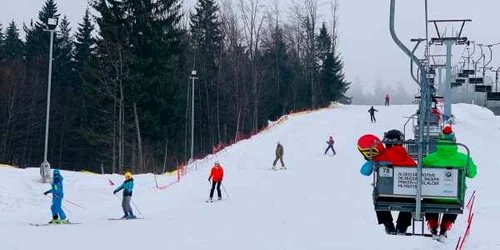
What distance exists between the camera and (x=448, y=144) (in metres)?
9.90

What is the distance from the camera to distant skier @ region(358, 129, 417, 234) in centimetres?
1026

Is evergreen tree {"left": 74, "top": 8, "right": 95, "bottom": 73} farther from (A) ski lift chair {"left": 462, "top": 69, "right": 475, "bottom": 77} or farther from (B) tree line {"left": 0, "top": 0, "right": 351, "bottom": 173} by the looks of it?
(A) ski lift chair {"left": 462, "top": 69, "right": 475, "bottom": 77}

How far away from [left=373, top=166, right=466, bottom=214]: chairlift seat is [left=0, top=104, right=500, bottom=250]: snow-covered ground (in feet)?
8.36

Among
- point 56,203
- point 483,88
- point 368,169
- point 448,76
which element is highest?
point 448,76

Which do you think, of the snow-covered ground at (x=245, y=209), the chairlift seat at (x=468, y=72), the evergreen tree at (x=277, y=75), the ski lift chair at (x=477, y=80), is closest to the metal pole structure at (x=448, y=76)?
the chairlift seat at (x=468, y=72)

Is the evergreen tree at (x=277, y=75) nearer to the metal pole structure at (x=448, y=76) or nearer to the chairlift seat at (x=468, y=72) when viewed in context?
the metal pole structure at (x=448, y=76)

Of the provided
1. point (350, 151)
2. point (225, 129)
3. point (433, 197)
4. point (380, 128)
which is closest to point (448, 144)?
point (433, 197)

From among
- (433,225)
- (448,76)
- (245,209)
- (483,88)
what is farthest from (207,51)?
(433,225)

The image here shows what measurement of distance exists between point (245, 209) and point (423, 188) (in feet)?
40.4

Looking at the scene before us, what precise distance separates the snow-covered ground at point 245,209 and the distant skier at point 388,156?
2232 mm

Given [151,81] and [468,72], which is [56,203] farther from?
[151,81]

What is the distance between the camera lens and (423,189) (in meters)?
10.4

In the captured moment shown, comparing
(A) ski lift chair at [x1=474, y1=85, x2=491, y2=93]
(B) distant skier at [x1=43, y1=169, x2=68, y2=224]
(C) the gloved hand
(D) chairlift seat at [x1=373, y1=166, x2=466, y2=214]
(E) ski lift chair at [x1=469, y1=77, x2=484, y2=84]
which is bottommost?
(B) distant skier at [x1=43, y1=169, x2=68, y2=224]

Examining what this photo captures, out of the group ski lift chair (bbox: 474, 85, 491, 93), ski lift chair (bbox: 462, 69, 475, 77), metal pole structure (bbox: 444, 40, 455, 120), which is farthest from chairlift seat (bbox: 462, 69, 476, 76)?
metal pole structure (bbox: 444, 40, 455, 120)
